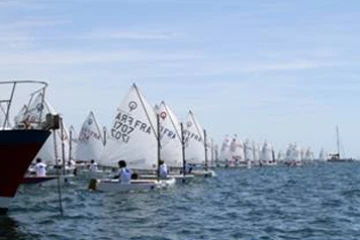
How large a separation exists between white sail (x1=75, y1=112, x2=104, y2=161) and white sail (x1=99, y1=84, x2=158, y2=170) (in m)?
34.3

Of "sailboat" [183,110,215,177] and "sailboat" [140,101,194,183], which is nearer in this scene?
"sailboat" [140,101,194,183]

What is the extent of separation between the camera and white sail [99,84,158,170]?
195 feet

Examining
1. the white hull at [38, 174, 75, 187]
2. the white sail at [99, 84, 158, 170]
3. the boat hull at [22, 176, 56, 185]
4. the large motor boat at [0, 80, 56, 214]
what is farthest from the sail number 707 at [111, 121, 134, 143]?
the large motor boat at [0, 80, 56, 214]

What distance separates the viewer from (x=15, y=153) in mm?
32469

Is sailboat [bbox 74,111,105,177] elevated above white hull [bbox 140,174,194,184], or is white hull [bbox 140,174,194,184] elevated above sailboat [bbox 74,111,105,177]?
sailboat [bbox 74,111,105,177]

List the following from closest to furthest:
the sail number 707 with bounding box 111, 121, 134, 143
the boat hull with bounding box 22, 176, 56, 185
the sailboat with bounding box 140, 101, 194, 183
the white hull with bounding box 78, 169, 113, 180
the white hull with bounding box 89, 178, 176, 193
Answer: the white hull with bounding box 89, 178, 176, 193 < the boat hull with bounding box 22, 176, 56, 185 < the sail number 707 with bounding box 111, 121, 134, 143 < the sailboat with bounding box 140, 101, 194, 183 < the white hull with bounding box 78, 169, 113, 180

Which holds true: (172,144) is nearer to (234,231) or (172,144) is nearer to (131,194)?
(131,194)

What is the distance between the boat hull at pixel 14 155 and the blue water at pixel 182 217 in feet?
3.55

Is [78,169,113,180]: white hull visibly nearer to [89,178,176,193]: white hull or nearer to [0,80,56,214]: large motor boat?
[89,178,176,193]: white hull

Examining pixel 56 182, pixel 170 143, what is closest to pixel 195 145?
pixel 170 143

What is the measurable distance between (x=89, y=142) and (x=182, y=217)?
62.7m

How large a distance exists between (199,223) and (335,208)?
31.9 ft

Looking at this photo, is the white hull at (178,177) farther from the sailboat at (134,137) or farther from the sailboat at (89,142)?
the sailboat at (89,142)

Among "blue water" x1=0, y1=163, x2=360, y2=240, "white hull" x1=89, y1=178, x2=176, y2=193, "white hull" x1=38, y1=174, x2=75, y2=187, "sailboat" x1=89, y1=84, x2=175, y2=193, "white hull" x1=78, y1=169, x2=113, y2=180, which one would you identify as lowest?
"blue water" x1=0, y1=163, x2=360, y2=240
